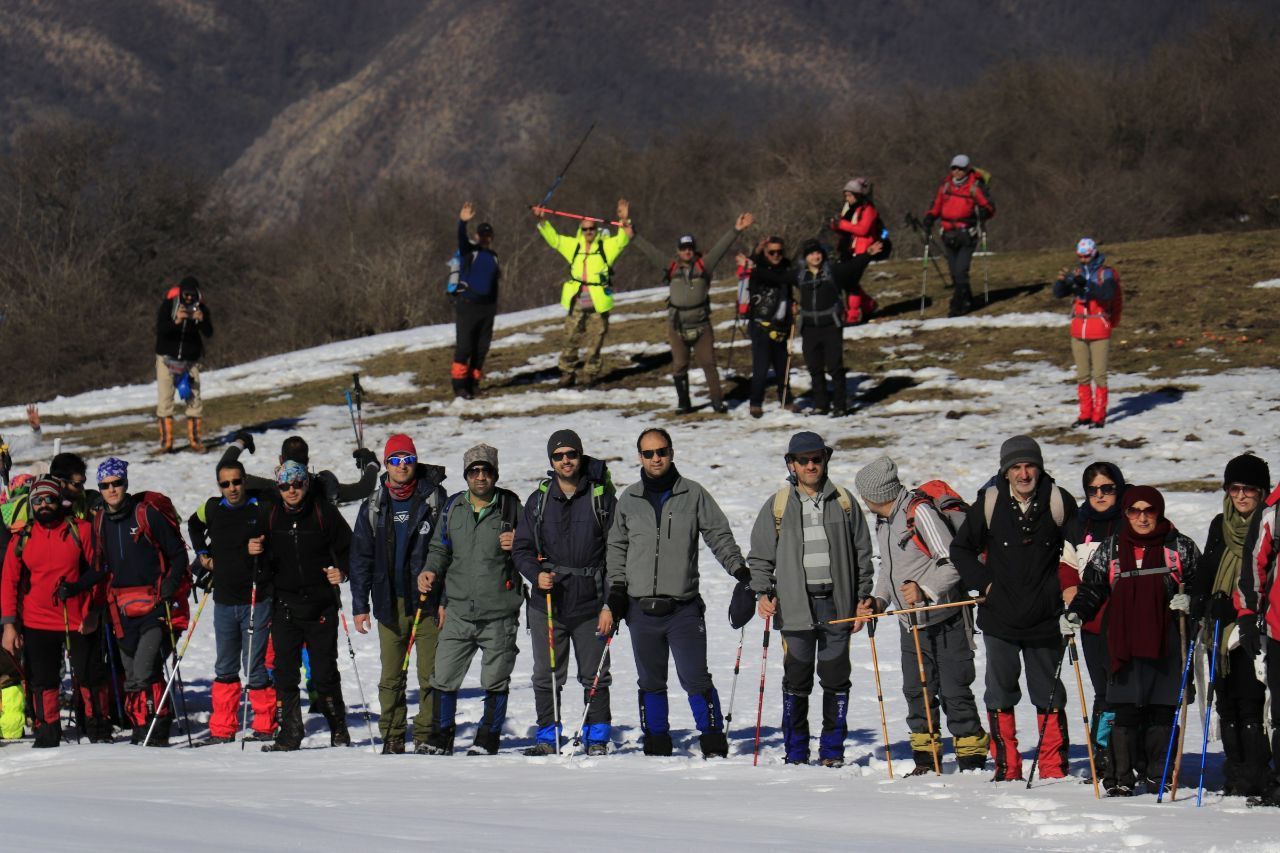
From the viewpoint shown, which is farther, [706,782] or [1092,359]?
[1092,359]

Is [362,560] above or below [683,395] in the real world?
below

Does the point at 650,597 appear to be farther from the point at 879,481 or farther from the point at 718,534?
the point at 879,481

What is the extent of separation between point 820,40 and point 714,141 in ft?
278

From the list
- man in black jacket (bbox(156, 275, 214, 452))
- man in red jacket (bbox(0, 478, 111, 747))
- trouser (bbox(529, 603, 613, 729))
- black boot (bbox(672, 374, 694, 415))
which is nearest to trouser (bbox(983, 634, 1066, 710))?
trouser (bbox(529, 603, 613, 729))

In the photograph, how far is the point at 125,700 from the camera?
448 inches

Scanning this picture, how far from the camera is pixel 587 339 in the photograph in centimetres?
2328

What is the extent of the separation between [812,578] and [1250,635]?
7.72 ft

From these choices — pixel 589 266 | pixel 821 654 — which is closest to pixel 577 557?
pixel 821 654

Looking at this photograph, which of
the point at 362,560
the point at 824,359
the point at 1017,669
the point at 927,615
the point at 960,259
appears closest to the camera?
the point at 1017,669

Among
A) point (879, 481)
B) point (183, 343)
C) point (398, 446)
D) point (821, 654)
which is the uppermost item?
point (183, 343)

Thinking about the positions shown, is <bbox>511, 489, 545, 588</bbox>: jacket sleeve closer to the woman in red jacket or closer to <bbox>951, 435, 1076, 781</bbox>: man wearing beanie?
<bbox>951, 435, 1076, 781</bbox>: man wearing beanie

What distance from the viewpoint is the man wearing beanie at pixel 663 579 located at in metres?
9.77

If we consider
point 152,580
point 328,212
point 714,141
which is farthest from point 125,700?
point 328,212

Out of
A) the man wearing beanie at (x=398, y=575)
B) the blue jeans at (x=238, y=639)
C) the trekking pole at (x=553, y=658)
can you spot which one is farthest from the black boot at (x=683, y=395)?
the trekking pole at (x=553, y=658)
